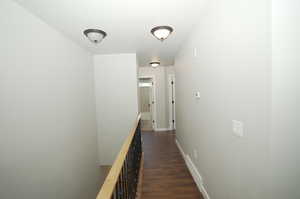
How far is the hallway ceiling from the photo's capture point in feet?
4.81

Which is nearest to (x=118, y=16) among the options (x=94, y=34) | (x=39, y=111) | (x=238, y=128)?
(x=94, y=34)

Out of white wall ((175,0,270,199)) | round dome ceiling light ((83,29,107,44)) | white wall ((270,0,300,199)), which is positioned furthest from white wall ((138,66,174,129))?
white wall ((270,0,300,199))

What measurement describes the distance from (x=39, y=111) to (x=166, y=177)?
2.22 meters

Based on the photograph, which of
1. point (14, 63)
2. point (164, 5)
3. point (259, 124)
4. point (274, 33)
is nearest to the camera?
point (274, 33)

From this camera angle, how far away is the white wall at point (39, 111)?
1.26m

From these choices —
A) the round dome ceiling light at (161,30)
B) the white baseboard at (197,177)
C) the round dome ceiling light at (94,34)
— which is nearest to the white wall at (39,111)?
the round dome ceiling light at (94,34)

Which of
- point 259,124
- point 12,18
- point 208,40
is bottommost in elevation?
point 259,124

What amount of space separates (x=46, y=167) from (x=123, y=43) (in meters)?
2.40

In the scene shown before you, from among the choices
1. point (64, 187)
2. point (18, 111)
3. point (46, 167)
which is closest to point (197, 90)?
point (18, 111)

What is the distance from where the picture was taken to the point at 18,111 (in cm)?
136

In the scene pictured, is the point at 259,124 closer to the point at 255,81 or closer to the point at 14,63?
the point at 255,81

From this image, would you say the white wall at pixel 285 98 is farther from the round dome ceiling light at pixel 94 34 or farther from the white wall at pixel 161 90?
the white wall at pixel 161 90

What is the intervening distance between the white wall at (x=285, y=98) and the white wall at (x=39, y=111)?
222cm

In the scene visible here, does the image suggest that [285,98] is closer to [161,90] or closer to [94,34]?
[94,34]
